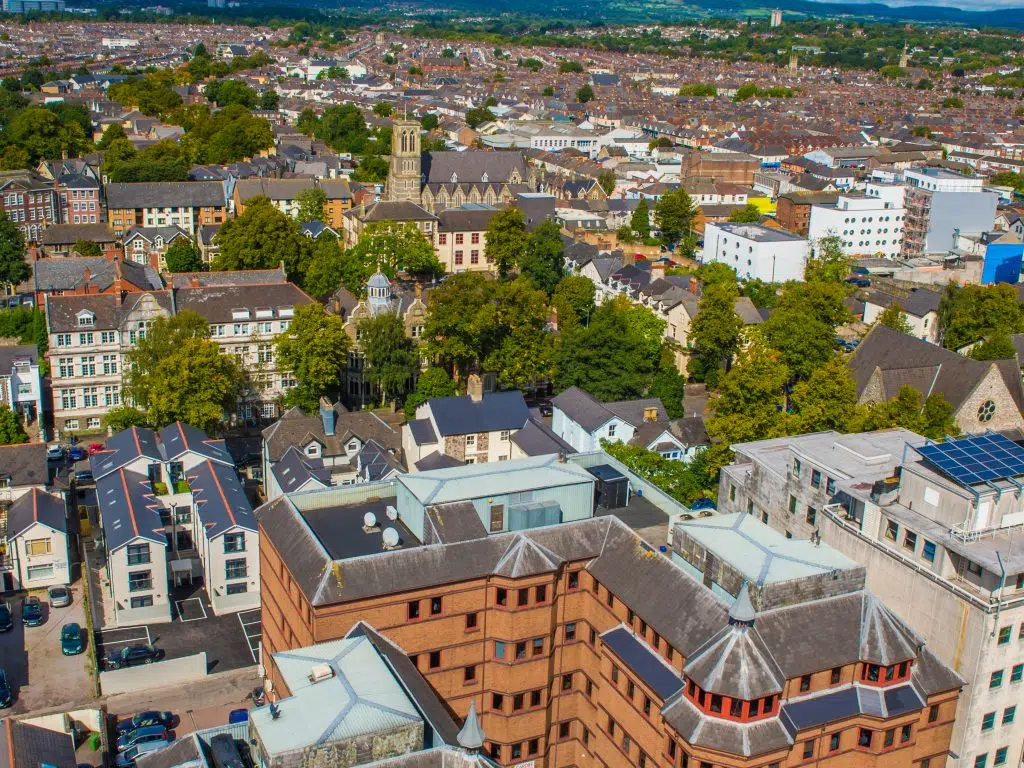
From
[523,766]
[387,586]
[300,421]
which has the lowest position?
[523,766]

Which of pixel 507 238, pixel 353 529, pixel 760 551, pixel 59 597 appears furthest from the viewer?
pixel 507 238

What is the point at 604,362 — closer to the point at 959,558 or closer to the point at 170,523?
the point at 170,523

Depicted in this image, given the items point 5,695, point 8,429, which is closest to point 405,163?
point 8,429

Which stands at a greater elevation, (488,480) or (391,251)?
(488,480)

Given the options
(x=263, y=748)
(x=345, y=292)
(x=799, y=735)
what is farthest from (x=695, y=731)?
(x=345, y=292)

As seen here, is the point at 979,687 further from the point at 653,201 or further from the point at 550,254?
the point at 653,201
